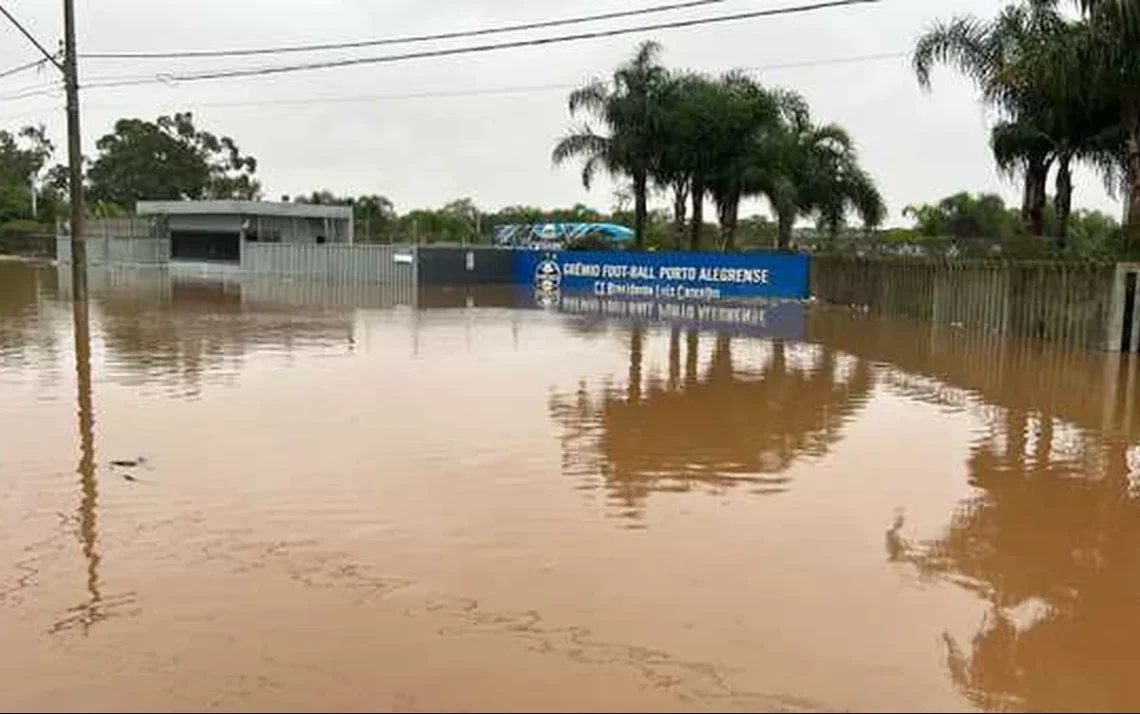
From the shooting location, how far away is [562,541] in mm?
7617

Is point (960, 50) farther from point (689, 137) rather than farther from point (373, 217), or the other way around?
point (373, 217)

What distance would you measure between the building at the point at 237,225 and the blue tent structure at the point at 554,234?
906 cm

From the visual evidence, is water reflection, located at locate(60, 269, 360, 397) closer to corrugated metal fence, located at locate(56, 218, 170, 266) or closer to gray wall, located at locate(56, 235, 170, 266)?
gray wall, located at locate(56, 235, 170, 266)

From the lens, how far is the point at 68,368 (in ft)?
54.3

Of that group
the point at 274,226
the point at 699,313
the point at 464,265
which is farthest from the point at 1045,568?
the point at 274,226

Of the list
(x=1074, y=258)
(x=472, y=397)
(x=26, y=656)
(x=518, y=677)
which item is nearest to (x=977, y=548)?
(x=518, y=677)

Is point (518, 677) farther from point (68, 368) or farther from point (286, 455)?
point (68, 368)

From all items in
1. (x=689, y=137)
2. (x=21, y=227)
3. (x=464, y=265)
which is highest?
(x=689, y=137)

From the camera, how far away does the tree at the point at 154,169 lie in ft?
324

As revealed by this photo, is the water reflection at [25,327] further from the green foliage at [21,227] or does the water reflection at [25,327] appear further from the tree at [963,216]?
the green foliage at [21,227]

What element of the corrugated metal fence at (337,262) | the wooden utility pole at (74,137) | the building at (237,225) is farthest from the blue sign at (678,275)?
the building at (237,225)

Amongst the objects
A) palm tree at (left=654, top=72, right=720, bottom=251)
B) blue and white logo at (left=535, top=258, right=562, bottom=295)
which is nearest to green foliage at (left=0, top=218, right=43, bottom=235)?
blue and white logo at (left=535, top=258, right=562, bottom=295)

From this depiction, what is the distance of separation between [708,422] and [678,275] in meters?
27.3

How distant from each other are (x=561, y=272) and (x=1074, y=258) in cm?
2634
